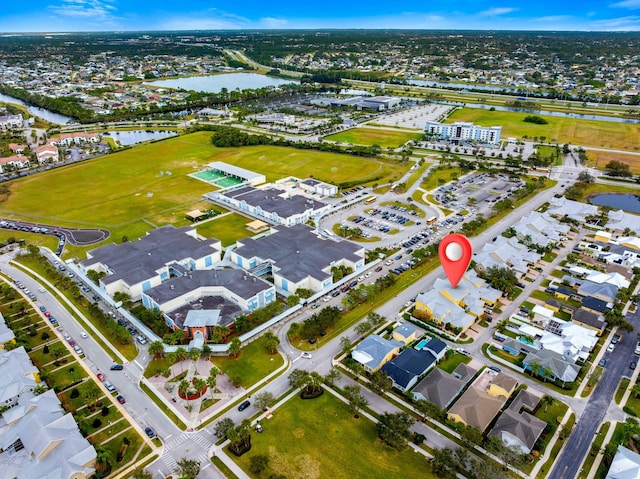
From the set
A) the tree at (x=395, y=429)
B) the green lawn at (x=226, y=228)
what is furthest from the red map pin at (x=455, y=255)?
the green lawn at (x=226, y=228)

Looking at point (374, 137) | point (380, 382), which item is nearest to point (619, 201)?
point (374, 137)

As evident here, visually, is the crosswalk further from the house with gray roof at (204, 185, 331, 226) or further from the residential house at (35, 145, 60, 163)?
the residential house at (35, 145, 60, 163)

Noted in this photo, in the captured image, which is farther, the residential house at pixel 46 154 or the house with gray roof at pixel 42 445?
the residential house at pixel 46 154

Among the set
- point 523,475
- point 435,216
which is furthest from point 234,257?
point 523,475

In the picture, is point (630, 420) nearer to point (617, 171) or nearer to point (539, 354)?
point (539, 354)

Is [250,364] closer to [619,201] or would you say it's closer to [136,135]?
[619,201]

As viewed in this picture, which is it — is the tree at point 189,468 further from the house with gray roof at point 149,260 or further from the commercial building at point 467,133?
the commercial building at point 467,133
